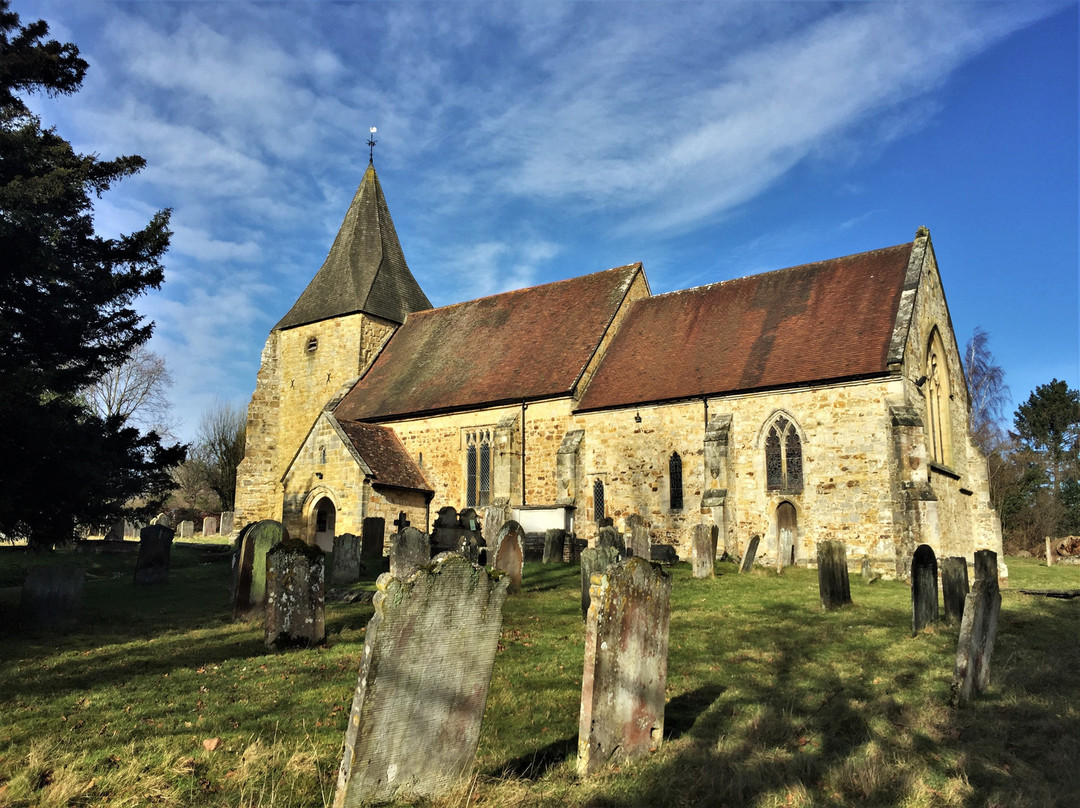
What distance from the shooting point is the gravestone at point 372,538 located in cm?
1856

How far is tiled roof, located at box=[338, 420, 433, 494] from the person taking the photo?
21875 mm

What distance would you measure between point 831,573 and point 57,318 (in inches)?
503

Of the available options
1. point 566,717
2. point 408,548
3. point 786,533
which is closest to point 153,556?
point 408,548

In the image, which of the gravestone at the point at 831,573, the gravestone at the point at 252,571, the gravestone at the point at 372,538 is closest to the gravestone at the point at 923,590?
the gravestone at the point at 831,573

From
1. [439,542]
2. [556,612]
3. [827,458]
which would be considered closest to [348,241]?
[439,542]

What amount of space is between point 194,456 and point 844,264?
4479cm

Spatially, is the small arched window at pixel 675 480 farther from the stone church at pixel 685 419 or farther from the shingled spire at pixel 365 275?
the shingled spire at pixel 365 275

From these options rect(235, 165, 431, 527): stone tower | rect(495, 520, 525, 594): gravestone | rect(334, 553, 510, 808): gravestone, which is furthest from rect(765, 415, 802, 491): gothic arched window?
rect(235, 165, 431, 527): stone tower

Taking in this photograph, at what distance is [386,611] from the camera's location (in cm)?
451

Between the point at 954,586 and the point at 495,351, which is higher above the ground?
the point at 495,351

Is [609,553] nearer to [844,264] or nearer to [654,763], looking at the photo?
[654,763]

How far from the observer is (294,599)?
8.66 meters

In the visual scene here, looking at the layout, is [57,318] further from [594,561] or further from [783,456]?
[783,456]

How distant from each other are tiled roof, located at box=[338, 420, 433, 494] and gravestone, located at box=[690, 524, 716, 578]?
9824mm
